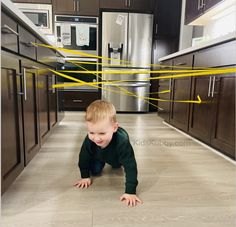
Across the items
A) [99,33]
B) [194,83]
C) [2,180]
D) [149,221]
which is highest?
[99,33]

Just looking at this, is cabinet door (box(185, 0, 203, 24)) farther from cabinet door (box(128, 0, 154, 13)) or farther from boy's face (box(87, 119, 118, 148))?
boy's face (box(87, 119, 118, 148))

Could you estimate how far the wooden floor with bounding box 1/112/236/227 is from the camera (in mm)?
810

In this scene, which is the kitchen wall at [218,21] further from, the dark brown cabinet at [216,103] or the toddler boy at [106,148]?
the toddler boy at [106,148]

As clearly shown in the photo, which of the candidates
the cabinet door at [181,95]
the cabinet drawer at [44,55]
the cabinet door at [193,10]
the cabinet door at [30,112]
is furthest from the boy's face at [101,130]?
the cabinet door at [193,10]

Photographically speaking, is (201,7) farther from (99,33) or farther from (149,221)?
(149,221)

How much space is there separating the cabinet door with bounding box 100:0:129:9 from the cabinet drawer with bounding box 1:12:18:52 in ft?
8.62

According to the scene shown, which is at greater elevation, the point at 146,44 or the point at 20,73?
the point at 146,44

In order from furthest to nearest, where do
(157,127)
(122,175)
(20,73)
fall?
(157,127) → (122,175) → (20,73)

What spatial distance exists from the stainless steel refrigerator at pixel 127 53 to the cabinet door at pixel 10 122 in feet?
7.90

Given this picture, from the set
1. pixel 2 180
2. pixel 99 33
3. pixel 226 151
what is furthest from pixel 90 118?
pixel 99 33

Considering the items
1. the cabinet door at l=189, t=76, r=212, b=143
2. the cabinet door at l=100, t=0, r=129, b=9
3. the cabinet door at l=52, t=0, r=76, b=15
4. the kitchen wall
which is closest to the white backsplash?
the kitchen wall

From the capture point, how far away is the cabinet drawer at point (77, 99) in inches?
132

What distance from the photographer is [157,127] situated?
8.06 ft

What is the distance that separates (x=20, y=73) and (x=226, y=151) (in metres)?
1.37
